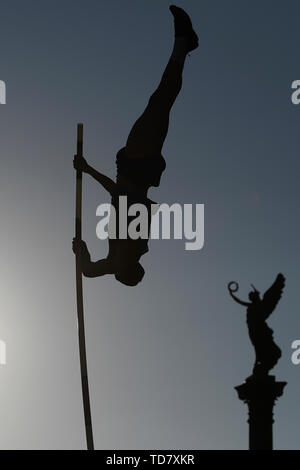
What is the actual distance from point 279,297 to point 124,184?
5.70 metres

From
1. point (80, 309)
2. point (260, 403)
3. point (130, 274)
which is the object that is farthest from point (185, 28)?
point (260, 403)

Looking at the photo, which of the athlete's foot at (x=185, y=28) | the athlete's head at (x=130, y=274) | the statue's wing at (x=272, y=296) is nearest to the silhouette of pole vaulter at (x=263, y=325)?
the statue's wing at (x=272, y=296)

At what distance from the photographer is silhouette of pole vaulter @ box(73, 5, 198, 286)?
2331 cm

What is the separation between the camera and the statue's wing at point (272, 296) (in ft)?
90.3

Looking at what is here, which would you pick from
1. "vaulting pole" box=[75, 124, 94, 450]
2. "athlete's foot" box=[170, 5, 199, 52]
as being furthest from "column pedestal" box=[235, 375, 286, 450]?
"athlete's foot" box=[170, 5, 199, 52]

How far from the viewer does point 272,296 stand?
2759cm

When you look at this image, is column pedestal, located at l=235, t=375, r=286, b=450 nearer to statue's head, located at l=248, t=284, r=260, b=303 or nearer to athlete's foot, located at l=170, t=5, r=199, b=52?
statue's head, located at l=248, t=284, r=260, b=303

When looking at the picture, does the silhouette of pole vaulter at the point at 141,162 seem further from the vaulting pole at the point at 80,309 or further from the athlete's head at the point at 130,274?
the vaulting pole at the point at 80,309

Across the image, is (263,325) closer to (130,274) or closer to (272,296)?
(272,296)

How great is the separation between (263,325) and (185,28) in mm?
7448

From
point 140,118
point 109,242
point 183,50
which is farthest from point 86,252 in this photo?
point 183,50

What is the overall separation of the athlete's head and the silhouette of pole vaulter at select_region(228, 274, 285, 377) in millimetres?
3054

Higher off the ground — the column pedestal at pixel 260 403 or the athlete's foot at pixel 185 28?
the athlete's foot at pixel 185 28
